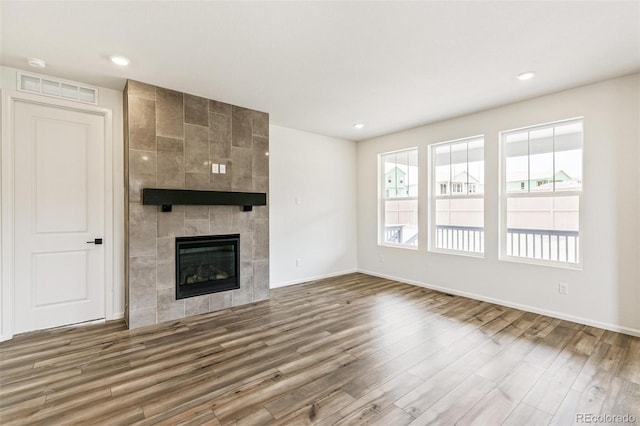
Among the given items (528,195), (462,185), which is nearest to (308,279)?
(462,185)

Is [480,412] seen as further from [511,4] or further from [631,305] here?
[511,4]

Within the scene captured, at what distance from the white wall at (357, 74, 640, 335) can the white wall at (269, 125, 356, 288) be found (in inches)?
78.3

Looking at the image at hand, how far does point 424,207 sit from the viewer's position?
192 inches

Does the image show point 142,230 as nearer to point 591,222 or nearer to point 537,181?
point 537,181

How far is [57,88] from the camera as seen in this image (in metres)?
3.12

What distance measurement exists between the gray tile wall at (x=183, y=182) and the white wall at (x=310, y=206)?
0.62 metres

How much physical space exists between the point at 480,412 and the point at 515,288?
249 centimetres

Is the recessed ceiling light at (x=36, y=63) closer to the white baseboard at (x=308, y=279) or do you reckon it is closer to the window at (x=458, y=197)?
the white baseboard at (x=308, y=279)

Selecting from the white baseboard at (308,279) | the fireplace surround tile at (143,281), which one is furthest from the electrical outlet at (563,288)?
the fireplace surround tile at (143,281)

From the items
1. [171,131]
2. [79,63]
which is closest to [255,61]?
[171,131]

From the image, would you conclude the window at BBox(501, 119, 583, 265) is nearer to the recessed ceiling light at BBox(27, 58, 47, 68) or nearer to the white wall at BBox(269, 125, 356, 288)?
the white wall at BBox(269, 125, 356, 288)

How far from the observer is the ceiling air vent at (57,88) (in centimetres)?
297

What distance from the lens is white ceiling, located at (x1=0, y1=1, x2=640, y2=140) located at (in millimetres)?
2070

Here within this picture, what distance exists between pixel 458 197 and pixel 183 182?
3890 millimetres
